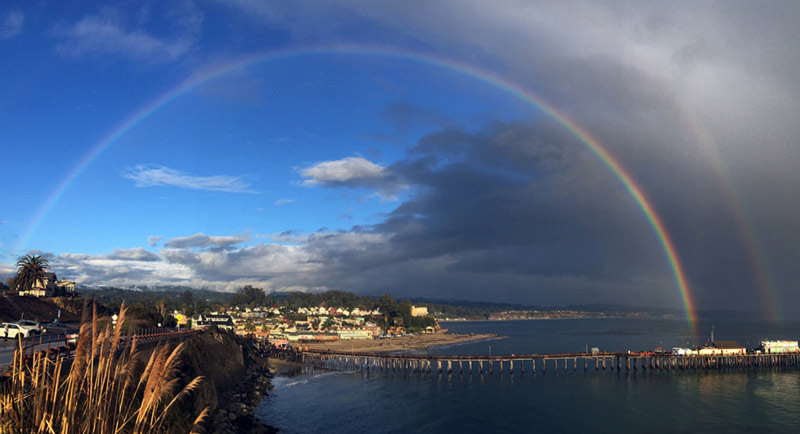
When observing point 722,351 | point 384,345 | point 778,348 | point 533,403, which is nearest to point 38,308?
point 533,403

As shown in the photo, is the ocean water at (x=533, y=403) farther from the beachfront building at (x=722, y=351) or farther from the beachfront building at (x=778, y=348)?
the beachfront building at (x=778, y=348)

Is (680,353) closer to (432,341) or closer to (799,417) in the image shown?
(799,417)

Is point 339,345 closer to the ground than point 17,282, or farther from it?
closer to the ground

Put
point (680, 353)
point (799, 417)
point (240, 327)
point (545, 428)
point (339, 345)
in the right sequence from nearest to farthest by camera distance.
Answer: point (545, 428), point (799, 417), point (680, 353), point (339, 345), point (240, 327)

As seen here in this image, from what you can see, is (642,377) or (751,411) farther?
(642,377)

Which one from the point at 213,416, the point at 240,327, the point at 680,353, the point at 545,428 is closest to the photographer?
the point at 213,416

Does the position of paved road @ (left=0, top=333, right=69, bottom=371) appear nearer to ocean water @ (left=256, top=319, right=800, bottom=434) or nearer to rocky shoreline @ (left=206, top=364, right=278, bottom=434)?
rocky shoreline @ (left=206, top=364, right=278, bottom=434)

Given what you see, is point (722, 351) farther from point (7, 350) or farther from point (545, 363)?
point (7, 350)

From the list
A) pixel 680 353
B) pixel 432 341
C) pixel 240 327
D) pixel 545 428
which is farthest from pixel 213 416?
pixel 432 341
